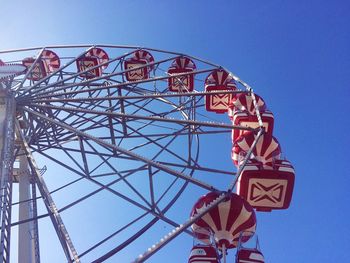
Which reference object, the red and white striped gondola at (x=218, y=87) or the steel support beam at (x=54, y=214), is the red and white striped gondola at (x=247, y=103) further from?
the steel support beam at (x=54, y=214)

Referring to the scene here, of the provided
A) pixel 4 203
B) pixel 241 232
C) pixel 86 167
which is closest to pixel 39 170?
pixel 86 167

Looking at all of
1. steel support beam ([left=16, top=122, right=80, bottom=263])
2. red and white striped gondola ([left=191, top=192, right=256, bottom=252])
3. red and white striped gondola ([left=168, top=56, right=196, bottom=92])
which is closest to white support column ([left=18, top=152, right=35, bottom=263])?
steel support beam ([left=16, top=122, right=80, bottom=263])

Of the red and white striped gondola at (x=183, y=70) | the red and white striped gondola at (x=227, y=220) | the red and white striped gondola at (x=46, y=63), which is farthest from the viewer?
the red and white striped gondola at (x=46, y=63)

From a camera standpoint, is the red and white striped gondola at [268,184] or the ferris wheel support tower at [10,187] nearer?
the ferris wheel support tower at [10,187]

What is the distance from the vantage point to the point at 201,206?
32.1 feet

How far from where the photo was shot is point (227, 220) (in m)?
9.43

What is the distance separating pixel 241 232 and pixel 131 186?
3.23 meters

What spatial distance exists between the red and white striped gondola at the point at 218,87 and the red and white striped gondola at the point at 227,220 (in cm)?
753

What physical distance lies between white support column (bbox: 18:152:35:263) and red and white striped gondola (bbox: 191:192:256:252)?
412 centimetres

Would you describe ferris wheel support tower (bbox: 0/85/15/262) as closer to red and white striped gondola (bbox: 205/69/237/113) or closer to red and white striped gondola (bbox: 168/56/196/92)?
red and white striped gondola (bbox: 205/69/237/113)

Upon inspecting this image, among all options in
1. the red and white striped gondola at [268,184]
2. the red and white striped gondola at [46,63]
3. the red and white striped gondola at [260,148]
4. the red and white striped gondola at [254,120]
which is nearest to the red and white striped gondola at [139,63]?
the red and white striped gondola at [46,63]

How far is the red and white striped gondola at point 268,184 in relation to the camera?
11016mm

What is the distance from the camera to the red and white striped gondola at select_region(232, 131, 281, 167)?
1161 cm

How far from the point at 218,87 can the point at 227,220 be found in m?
9.27
